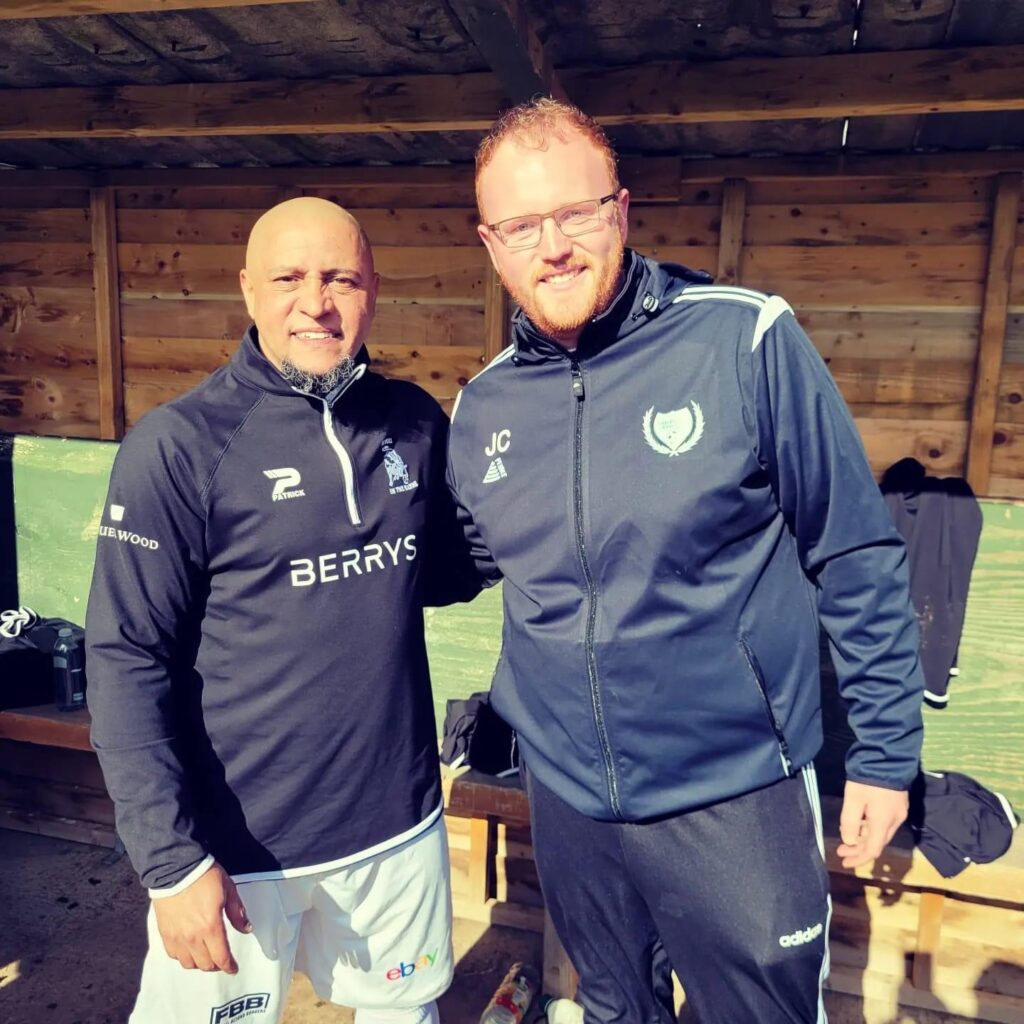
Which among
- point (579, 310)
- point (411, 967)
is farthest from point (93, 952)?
point (579, 310)

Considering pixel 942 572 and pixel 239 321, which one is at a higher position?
pixel 239 321

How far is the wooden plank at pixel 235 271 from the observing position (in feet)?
22.0

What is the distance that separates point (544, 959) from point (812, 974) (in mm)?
1791

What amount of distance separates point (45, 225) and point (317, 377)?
272 inches

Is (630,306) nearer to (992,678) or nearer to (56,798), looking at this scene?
(992,678)

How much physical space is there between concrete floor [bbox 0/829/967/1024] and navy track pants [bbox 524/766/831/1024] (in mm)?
1527

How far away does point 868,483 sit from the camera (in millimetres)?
1777

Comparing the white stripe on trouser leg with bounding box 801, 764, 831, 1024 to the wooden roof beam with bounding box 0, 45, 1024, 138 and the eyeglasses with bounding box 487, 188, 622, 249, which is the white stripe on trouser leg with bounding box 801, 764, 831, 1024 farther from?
the wooden roof beam with bounding box 0, 45, 1024, 138

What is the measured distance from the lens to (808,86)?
4.20m

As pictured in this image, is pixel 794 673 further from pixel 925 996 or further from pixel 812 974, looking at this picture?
pixel 925 996

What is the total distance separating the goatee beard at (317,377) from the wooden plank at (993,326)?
5.12m

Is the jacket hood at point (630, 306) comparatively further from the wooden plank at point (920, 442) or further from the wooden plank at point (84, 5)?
the wooden plank at point (920, 442)

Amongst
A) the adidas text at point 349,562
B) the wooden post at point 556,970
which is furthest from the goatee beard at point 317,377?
the wooden post at point 556,970

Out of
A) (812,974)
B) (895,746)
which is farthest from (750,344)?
(812,974)
